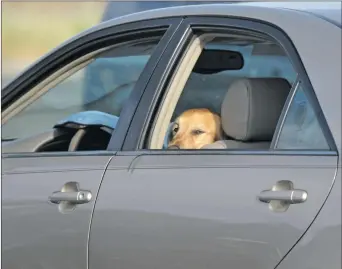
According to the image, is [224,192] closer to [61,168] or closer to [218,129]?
[218,129]

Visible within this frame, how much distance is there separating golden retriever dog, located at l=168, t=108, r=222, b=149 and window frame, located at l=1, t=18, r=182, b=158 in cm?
24

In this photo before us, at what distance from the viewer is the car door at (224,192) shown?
Answer: 2715 mm

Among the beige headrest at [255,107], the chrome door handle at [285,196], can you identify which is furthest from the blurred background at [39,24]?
the chrome door handle at [285,196]

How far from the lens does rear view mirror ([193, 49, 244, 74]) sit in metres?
3.65

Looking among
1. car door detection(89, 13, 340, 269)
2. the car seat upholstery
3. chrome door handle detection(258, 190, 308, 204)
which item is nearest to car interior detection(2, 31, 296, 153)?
the car seat upholstery

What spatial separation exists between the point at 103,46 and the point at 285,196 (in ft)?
4.39

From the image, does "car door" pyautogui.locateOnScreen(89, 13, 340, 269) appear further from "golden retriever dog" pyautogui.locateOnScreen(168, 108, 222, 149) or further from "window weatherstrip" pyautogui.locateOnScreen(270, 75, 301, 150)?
"golden retriever dog" pyautogui.locateOnScreen(168, 108, 222, 149)

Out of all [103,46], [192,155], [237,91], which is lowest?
[192,155]

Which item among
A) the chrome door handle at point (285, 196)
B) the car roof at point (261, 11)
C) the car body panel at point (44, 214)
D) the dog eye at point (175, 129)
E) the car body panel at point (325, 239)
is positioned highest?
the car roof at point (261, 11)

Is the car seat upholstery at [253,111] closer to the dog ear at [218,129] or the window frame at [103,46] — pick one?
the dog ear at [218,129]

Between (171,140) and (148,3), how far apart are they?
5369mm

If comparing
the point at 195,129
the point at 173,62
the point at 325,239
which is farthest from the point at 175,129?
the point at 325,239

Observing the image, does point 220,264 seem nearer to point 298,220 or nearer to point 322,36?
point 298,220

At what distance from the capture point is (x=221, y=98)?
3.72 metres
